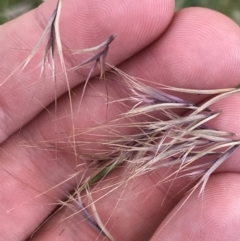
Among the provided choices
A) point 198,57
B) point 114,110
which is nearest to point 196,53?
point 198,57

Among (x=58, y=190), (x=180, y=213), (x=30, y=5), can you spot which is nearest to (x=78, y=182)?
(x=58, y=190)

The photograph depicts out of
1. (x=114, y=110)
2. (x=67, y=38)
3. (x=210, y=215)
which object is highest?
(x=67, y=38)

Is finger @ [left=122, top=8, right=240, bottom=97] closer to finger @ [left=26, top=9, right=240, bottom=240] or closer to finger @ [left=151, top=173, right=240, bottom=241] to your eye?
finger @ [left=26, top=9, right=240, bottom=240]

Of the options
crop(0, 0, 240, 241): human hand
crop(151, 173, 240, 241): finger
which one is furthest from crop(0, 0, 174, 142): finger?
crop(151, 173, 240, 241): finger

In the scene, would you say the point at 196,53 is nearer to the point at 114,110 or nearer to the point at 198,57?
the point at 198,57

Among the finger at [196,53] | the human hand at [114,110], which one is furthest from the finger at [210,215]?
the finger at [196,53]

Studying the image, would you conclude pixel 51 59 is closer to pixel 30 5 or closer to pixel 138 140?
pixel 138 140

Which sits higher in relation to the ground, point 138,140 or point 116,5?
point 116,5
